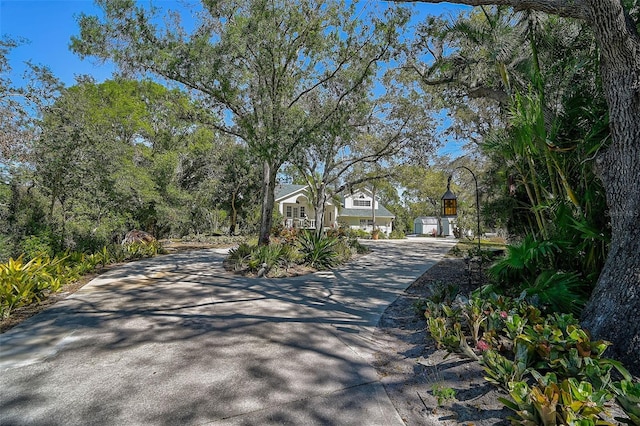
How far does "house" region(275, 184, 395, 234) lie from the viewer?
29.0 meters

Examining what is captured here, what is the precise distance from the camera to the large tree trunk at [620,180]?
307 cm

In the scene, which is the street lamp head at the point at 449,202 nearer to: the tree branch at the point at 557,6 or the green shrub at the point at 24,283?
the tree branch at the point at 557,6

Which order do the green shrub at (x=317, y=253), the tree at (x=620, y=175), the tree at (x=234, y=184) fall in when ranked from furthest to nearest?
the tree at (x=234, y=184) → the green shrub at (x=317, y=253) → the tree at (x=620, y=175)

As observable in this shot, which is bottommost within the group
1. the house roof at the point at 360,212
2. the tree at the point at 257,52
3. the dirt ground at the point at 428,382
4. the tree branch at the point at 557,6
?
the dirt ground at the point at 428,382

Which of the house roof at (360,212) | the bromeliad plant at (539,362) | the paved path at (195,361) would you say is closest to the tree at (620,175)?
the bromeliad plant at (539,362)

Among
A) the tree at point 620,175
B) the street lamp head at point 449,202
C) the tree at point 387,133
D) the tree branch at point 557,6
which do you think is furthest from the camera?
the tree at point 387,133

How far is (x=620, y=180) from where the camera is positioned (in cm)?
332

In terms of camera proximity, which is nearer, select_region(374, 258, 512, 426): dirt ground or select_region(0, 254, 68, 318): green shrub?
select_region(374, 258, 512, 426): dirt ground

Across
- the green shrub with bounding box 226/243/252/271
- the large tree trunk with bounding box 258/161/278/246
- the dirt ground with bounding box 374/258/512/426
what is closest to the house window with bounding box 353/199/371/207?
the large tree trunk with bounding box 258/161/278/246

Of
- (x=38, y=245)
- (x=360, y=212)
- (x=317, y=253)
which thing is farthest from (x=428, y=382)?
(x=360, y=212)

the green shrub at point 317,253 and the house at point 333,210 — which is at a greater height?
the house at point 333,210

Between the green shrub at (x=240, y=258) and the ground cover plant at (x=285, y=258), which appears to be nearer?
the ground cover plant at (x=285, y=258)

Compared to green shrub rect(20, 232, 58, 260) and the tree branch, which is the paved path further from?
the tree branch

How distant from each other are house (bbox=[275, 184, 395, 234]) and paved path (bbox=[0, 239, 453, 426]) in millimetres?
21228
